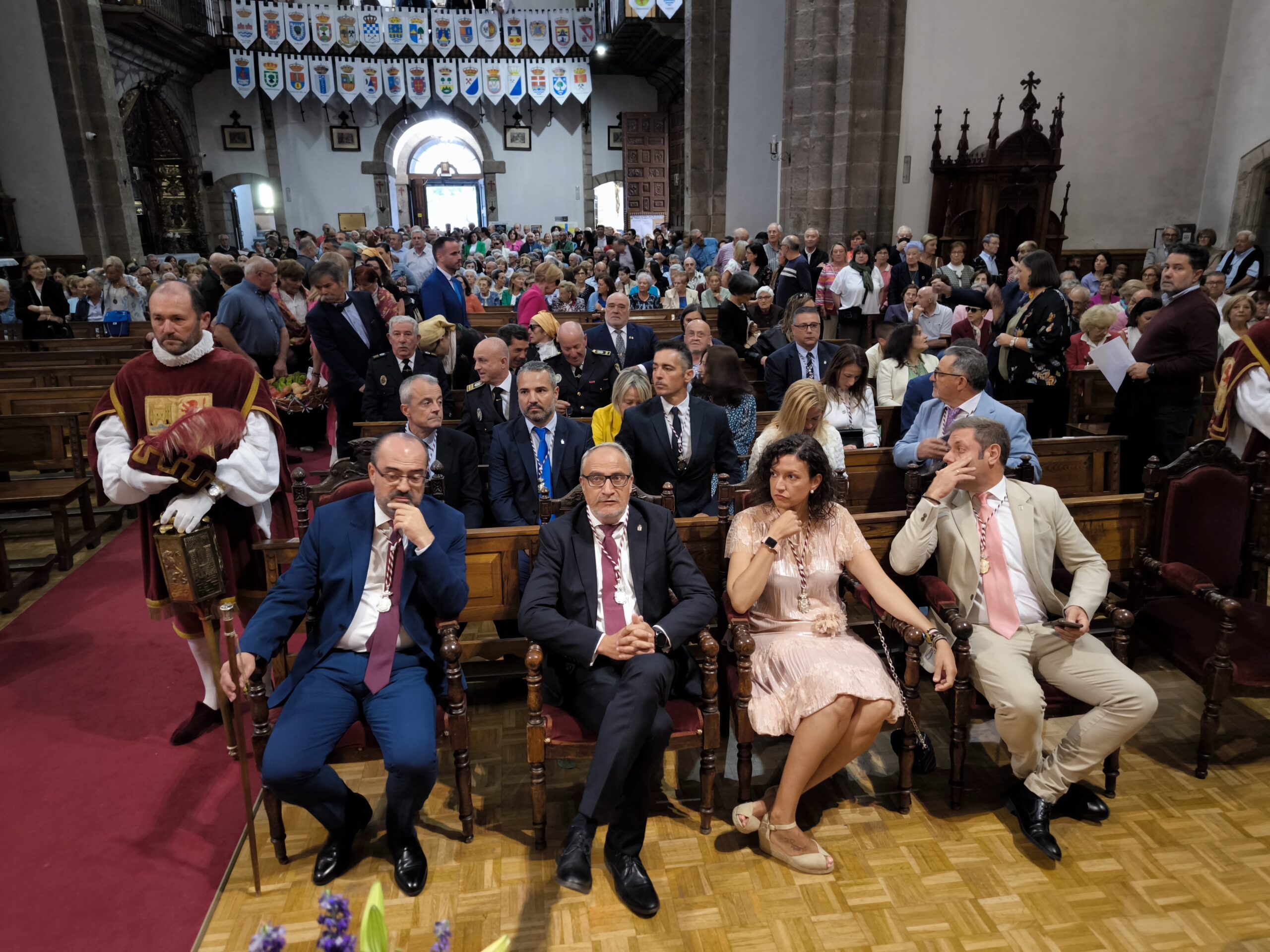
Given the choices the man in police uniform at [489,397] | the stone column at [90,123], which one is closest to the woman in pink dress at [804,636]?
the man in police uniform at [489,397]

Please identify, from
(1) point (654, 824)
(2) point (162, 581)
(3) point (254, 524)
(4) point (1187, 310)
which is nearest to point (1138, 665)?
(4) point (1187, 310)

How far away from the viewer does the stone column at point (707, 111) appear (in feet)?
50.2

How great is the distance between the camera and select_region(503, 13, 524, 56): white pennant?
73.2ft

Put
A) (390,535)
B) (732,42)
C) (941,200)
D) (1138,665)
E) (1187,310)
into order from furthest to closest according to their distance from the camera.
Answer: (732,42) → (941,200) → (1187,310) → (1138,665) → (390,535)

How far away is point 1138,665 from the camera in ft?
12.8

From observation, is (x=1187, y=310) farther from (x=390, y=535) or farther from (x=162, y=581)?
(x=162, y=581)

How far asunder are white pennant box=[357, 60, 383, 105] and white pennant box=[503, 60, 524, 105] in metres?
3.30

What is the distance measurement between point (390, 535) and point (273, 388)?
4663mm

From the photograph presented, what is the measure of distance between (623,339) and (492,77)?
66.8ft

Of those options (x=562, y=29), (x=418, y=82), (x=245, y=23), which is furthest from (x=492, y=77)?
(x=245, y=23)

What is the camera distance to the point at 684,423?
13.3 ft

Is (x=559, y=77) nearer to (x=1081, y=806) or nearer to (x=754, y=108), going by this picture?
(x=754, y=108)

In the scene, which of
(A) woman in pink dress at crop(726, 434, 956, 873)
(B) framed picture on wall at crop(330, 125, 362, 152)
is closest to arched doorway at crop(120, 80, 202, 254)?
(B) framed picture on wall at crop(330, 125, 362, 152)

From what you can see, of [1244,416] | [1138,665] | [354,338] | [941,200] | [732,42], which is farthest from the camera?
[732,42]
